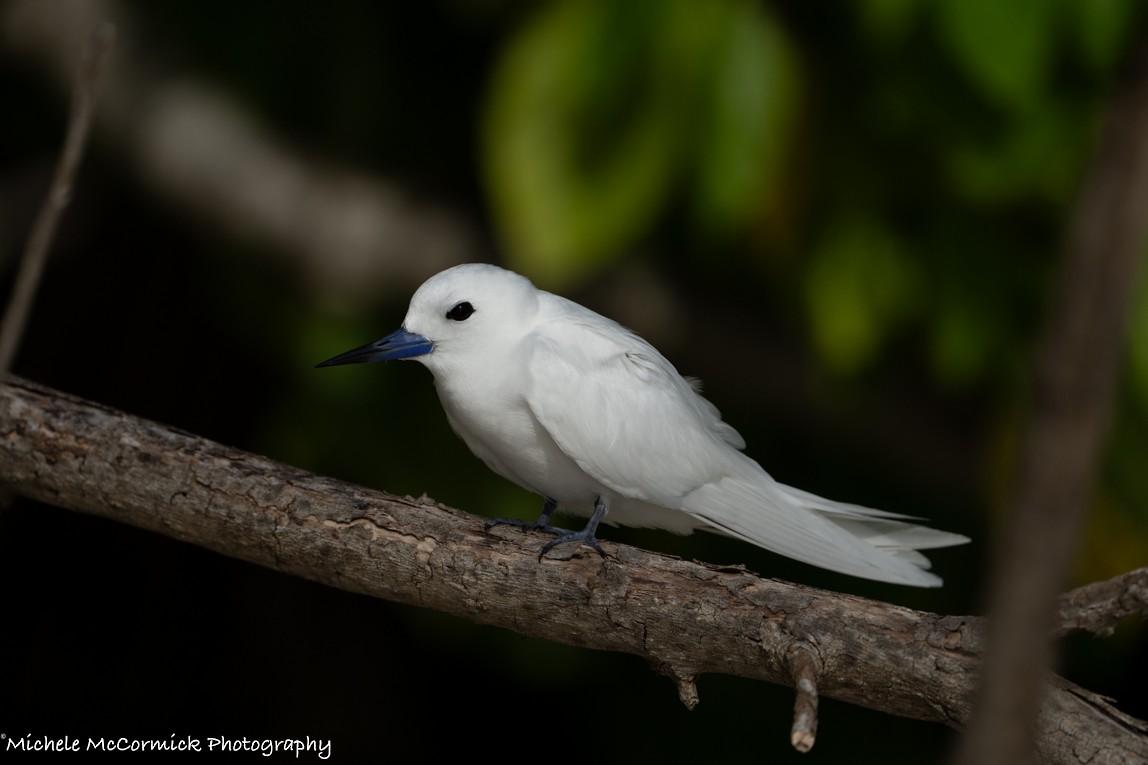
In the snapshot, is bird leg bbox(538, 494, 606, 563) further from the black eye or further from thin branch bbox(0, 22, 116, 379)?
thin branch bbox(0, 22, 116, 379)

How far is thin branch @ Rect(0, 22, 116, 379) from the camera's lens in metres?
1.66

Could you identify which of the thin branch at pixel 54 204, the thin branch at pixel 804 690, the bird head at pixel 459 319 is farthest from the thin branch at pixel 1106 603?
the thin branch at pixel 54 204

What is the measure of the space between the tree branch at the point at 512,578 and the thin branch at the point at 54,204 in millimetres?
1007

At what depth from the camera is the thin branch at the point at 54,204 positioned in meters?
1.66

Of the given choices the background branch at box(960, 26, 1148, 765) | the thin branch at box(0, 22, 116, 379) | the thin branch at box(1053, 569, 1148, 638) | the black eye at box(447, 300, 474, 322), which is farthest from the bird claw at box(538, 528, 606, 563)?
the background branch at box(960, 26, 1148, 765)

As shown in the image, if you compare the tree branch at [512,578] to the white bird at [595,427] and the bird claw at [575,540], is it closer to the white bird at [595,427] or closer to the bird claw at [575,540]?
the bird claw at [575,540]

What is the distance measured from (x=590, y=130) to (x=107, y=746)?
2.70 metres

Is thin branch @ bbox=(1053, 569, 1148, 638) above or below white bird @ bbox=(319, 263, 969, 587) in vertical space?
below

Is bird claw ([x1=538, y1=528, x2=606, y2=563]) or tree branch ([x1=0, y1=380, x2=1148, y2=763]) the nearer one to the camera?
tree branch ([x1=0, y1=380, x2=1148, y2=763])

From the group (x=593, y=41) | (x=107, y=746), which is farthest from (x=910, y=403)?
(x=107, y=746)

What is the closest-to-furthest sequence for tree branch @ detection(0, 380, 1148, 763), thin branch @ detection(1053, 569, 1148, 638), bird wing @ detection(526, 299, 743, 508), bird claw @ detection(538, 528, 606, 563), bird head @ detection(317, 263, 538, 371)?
1. thin branch @ detection(1053, 569, 1148, 638)
2. tree branch @ detection(0, 380, 1148, 763)
3. bird claw @ detection(538, 528, 606, 563)
4. bird wing @ detection(526, 299, 743, 508)
5. bird head @ detection(317, 263, 538, 371)

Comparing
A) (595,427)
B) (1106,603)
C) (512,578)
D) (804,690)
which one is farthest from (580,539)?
(1106,603)

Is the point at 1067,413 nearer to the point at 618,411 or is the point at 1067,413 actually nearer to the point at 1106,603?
the point at 1106,603

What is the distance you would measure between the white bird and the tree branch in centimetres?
37
